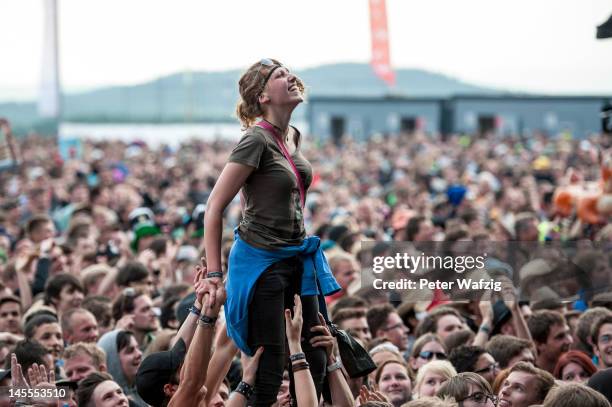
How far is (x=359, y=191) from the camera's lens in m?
22.0

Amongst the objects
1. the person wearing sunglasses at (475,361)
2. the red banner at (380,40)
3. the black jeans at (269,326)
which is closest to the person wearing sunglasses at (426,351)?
the person wearing sunglasses at (475,361)

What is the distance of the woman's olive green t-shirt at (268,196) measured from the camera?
16.6 feet

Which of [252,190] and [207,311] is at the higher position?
[252,190]

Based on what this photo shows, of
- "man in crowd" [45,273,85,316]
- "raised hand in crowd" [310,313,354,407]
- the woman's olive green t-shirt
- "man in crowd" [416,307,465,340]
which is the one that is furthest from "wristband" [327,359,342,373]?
"man in crowd" [45,273,85,316]

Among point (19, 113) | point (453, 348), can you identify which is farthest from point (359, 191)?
point (19, 113)

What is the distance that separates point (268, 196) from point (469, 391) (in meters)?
1.64

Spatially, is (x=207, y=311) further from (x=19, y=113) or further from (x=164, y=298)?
(x=19, y=113)

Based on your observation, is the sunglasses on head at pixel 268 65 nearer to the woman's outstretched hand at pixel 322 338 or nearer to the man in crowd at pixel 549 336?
the woman's outstretched hand at pixel 322 338

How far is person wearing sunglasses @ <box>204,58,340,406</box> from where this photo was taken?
198 inches

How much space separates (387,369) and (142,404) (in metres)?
1.41

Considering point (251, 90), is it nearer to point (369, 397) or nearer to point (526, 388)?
point (369, 397)

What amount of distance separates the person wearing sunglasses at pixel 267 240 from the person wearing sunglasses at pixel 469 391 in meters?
1.02

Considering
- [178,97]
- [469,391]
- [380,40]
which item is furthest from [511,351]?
[178,97]

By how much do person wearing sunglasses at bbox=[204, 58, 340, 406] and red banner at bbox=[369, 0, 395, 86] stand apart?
14298 millimetres
